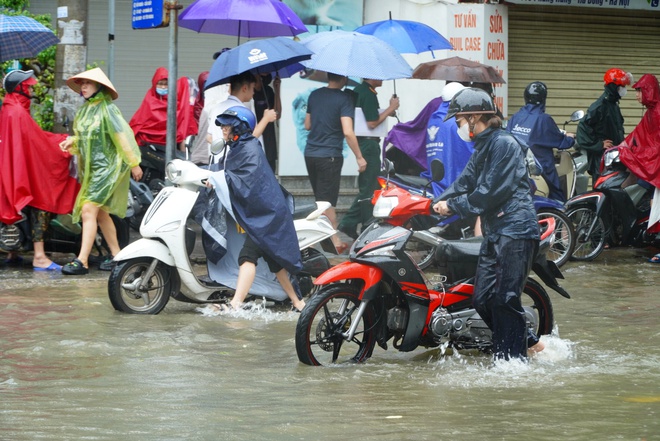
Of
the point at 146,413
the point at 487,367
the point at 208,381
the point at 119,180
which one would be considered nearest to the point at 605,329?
the point at 487,367

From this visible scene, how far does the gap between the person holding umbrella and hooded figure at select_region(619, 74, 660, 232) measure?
8.47ft

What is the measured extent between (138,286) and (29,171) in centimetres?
275

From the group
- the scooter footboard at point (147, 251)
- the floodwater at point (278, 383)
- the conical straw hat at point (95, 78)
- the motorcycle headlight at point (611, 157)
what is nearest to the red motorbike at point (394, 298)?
the floodwater at point (278, 383)

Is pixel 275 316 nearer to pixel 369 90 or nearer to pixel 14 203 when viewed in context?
pixel 14 203

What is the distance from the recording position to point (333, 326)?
7195 mm

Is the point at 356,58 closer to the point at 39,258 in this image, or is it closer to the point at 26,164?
the point at 26,164

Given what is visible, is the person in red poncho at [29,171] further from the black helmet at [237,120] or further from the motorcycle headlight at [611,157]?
the motorcycle headlight at [611,157]

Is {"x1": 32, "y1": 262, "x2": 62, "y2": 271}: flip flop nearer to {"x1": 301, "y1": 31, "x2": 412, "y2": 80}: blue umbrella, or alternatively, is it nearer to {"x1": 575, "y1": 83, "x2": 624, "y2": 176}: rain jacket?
{"x1": 301, "y1": 31, "x2": 412, "y2": 80}: blue umbrella

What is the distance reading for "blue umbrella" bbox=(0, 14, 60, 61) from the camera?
1166cm

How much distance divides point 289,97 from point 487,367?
8823 millimetres

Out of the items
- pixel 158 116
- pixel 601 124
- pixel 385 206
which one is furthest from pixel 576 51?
pixel 385 206

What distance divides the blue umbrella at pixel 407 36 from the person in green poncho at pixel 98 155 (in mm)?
3659

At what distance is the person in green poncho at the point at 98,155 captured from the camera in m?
10.7

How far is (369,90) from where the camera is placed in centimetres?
1280
